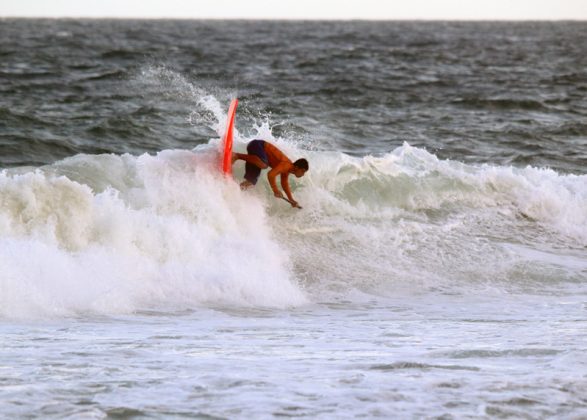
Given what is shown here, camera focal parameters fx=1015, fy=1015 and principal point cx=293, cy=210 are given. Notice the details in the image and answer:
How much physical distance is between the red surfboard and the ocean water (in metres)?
0.16

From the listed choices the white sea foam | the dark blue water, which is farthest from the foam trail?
the dark blue water

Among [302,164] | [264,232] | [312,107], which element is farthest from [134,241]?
[312,107]

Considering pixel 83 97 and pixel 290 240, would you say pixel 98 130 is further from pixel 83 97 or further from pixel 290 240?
pixel 290 240

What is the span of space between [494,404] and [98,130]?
13683 mm

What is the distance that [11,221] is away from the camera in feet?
32.7

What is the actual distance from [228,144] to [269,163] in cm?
50

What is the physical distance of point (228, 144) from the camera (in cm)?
1120

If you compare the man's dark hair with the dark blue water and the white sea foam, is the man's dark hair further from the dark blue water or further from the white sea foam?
the dark blue water

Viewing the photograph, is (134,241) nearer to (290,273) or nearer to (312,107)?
(290,273)

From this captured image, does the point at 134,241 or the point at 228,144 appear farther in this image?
the point at 228,144

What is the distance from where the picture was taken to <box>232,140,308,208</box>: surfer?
36.0 feet

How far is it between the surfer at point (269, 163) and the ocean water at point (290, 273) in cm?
35

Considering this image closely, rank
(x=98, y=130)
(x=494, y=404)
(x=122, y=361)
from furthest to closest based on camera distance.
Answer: (x=98, y=130) → (x=122, y=361) → (x=494, y=404)

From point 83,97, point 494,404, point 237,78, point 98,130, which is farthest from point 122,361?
point 237,78
